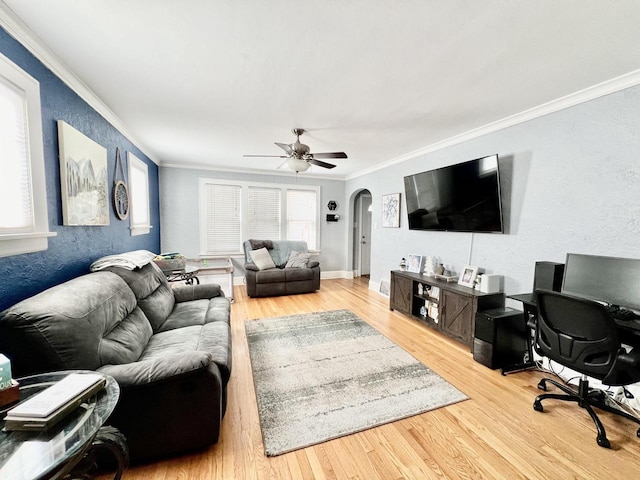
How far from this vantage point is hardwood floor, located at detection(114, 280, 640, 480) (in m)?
1.46

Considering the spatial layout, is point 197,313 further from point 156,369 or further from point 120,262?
point 156,369

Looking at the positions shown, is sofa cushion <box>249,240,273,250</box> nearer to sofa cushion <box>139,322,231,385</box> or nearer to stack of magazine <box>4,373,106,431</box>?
sofa cushion <box>139,322,231,385</box>

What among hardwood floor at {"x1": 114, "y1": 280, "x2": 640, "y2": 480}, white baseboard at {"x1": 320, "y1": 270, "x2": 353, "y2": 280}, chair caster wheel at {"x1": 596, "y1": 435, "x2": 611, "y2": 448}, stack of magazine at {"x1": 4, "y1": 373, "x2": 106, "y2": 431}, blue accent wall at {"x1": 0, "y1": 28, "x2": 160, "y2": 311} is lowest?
hardwood floor at {"x1": 114, "y1": 280, "x2": 640, "y2": 480}

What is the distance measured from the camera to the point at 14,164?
1.52 metres

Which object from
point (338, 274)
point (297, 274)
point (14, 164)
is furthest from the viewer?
point (338, 274)

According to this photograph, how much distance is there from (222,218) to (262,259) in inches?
51.1

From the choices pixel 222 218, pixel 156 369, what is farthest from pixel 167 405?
pixel 222 218

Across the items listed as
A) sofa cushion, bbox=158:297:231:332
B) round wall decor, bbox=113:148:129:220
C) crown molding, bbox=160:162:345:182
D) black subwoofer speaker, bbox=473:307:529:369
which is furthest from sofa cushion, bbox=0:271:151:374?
crown molding, bbox=160:162:345:182

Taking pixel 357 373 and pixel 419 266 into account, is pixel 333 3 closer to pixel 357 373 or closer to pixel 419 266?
pixel 357 373

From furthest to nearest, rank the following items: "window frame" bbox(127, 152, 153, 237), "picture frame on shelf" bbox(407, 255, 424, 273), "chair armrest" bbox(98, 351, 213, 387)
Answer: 1. "picture frame on shelf" bbox(407, 255, 424, 273)
2. "window frame" bbox(127, 152, 153, 237)
3. "chair armrest" bbox(98, 351, 213, 387)

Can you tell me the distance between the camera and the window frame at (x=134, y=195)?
3363 millimetres

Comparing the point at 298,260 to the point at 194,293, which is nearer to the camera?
the point at 194,293

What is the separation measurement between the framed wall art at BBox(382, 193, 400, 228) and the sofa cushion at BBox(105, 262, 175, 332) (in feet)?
11.9

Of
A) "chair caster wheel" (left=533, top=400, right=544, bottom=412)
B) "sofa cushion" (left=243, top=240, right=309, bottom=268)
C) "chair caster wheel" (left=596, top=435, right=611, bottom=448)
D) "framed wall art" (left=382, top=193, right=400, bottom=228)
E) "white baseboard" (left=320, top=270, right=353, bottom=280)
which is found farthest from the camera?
"white baseboard" (left=320, top=270, right=353, bottom=280)
